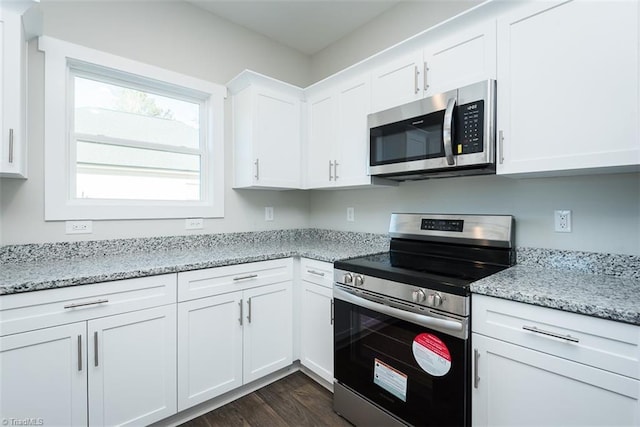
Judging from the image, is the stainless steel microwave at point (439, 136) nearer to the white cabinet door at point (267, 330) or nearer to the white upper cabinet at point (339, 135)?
the white upper cabinet at point (339, 135)

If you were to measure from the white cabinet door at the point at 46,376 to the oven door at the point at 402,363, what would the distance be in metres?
1.28

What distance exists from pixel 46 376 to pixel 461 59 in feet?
8.22

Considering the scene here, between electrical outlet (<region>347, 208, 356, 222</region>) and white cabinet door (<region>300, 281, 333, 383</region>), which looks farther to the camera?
electrical outlet (<region>347, 208, 356, 222</region>)

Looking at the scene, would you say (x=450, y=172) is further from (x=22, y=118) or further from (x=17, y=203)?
(x=17, y=203)

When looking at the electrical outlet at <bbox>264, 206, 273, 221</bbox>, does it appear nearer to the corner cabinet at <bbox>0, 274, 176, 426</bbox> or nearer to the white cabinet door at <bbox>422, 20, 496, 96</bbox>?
the corner cabinet at <bbox>0, 274, 176, 426</bbox>

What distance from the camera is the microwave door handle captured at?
1527 millimetres

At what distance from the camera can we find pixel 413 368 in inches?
54.9

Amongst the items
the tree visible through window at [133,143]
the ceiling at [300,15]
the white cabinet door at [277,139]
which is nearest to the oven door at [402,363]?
the white cabinet door at [277,139]

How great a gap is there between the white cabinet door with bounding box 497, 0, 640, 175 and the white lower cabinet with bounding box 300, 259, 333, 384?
1.22m

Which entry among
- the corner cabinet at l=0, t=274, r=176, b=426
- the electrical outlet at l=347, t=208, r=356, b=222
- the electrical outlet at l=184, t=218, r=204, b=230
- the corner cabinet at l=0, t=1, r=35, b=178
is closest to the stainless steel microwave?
the electrical outlet at l=347, t=208, r=356, b=222

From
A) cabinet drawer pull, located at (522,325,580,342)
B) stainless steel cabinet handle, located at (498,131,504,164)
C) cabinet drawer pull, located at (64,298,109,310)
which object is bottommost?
cabinet drawer pull, located at (522,325,580,342)

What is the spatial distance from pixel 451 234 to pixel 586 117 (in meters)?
0.87

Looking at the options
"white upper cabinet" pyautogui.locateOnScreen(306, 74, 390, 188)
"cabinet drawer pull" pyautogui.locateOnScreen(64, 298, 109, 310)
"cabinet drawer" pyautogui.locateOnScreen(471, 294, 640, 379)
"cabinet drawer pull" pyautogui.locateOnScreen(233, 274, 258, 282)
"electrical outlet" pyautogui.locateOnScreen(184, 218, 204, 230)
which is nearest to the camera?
"cabinet drawer" pyautogui.locateOnScreen(471, 294, 640, 379)

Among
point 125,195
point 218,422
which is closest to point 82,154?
point 125,195
